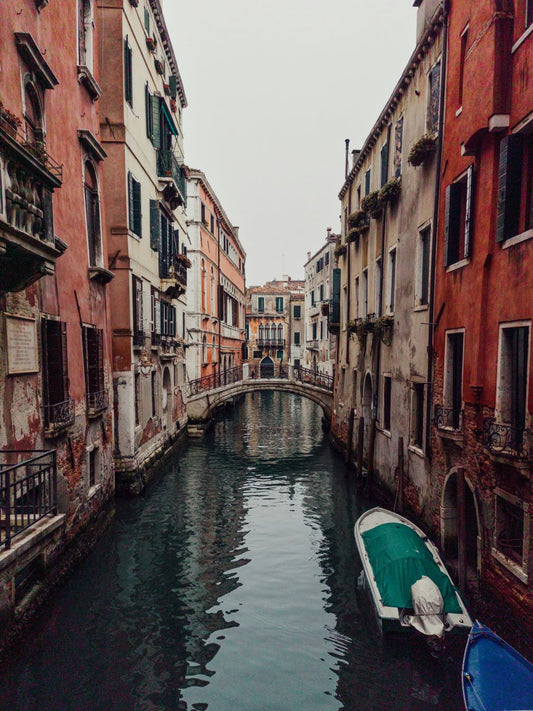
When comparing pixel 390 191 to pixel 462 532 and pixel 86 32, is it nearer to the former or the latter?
pixel 86 32

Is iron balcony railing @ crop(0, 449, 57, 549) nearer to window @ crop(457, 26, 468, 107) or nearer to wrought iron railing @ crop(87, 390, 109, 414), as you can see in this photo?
wrought iron railing @ crop(87, 390, 109, 414)

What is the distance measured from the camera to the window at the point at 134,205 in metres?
12.5

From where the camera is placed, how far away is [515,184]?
6211 millimetres

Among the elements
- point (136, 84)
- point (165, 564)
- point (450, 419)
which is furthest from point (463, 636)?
point (136, 84)

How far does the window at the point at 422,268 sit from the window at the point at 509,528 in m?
4.77

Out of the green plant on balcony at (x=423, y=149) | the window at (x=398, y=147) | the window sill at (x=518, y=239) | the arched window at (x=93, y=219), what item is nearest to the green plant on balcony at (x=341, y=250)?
the window at (x=398, y=147)

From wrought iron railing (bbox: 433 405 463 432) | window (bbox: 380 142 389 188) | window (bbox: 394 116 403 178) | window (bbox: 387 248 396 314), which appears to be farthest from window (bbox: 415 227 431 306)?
window (bbox: 380 142 389 188)

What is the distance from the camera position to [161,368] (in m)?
16.6

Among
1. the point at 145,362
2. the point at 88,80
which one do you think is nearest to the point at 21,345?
the point at 88,80

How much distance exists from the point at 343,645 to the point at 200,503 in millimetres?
7020

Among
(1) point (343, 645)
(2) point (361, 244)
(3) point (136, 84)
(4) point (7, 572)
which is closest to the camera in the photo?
(4) point (7, 572)

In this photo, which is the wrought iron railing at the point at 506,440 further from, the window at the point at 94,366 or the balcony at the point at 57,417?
the window at the point at 94,366

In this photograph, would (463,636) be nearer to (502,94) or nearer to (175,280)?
(502,94)

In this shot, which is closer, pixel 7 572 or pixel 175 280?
pixel 7 572
